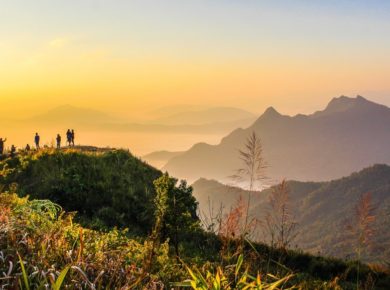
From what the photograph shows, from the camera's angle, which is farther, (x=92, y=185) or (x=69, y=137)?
(x=69, y=137)

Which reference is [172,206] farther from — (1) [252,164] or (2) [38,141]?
(2) [38,141]

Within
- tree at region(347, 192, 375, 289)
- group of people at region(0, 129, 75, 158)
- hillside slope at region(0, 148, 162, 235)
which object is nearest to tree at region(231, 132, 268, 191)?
tree at region(347, 192, 375, 289)

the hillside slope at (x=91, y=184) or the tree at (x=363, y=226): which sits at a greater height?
the hillside slope at (x=91, y=184)

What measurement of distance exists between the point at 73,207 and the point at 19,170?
4522 mm

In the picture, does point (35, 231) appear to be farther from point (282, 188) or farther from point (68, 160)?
point (68, 160)

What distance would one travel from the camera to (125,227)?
56.0ft


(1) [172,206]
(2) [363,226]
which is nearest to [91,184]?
(1) [172,206]

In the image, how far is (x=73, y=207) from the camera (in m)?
18.1

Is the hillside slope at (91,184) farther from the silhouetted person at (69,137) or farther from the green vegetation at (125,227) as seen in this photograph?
the silhouetted person at (69,137)

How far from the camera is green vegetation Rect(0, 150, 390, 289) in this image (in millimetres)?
4406

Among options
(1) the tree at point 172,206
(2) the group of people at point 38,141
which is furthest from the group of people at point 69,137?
(1) the tree at point 172,206

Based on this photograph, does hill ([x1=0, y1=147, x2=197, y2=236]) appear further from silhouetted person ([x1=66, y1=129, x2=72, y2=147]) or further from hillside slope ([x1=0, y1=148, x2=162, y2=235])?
silhouetted person ([x1=66, y1=129, x2=72, y2=147])

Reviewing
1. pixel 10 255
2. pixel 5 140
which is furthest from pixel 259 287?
pixel 5 140

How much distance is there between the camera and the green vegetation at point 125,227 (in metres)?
4.41
